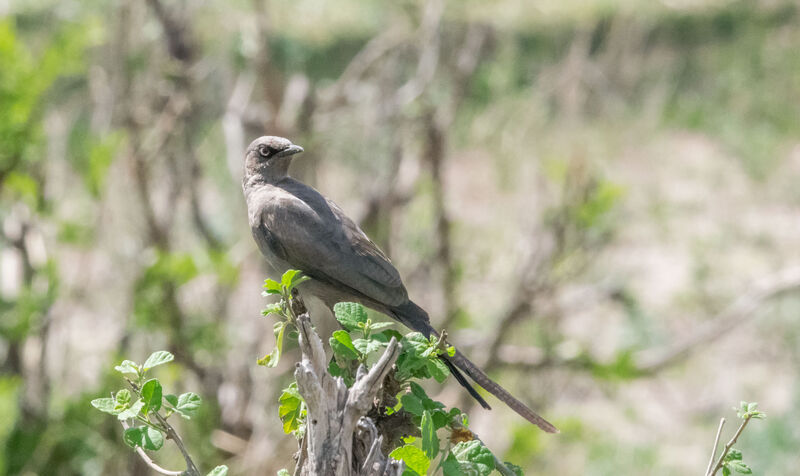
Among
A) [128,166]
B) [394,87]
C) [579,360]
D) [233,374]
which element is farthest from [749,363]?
[128,166]

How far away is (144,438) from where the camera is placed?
1.77 meters

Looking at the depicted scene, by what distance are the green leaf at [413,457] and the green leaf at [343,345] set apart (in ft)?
0.85

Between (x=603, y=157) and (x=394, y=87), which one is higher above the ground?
(x=603, y=157)

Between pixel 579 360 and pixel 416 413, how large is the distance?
3102mm

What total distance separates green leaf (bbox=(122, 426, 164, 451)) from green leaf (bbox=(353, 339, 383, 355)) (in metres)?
0.42

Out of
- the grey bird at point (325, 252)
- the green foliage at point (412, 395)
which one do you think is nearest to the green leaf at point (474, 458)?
the green foliage at point (412, 395)

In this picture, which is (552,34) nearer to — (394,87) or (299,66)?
(299,66)

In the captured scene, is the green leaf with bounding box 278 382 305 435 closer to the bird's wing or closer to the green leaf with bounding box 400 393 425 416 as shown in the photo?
the green leaf with bounding box 400 393 425 416

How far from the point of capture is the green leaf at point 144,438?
5.75 feet

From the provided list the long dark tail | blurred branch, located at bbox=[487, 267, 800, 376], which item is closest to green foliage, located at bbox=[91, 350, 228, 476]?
the long dark tail

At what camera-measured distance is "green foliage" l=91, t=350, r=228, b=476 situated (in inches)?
69.2

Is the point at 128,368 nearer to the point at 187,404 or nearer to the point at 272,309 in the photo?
the point at 187,404

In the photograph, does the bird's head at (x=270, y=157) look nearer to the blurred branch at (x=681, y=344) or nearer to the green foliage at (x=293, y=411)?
the green foliage at (x=293, y=411)

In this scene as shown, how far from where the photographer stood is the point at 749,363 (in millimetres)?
6957
